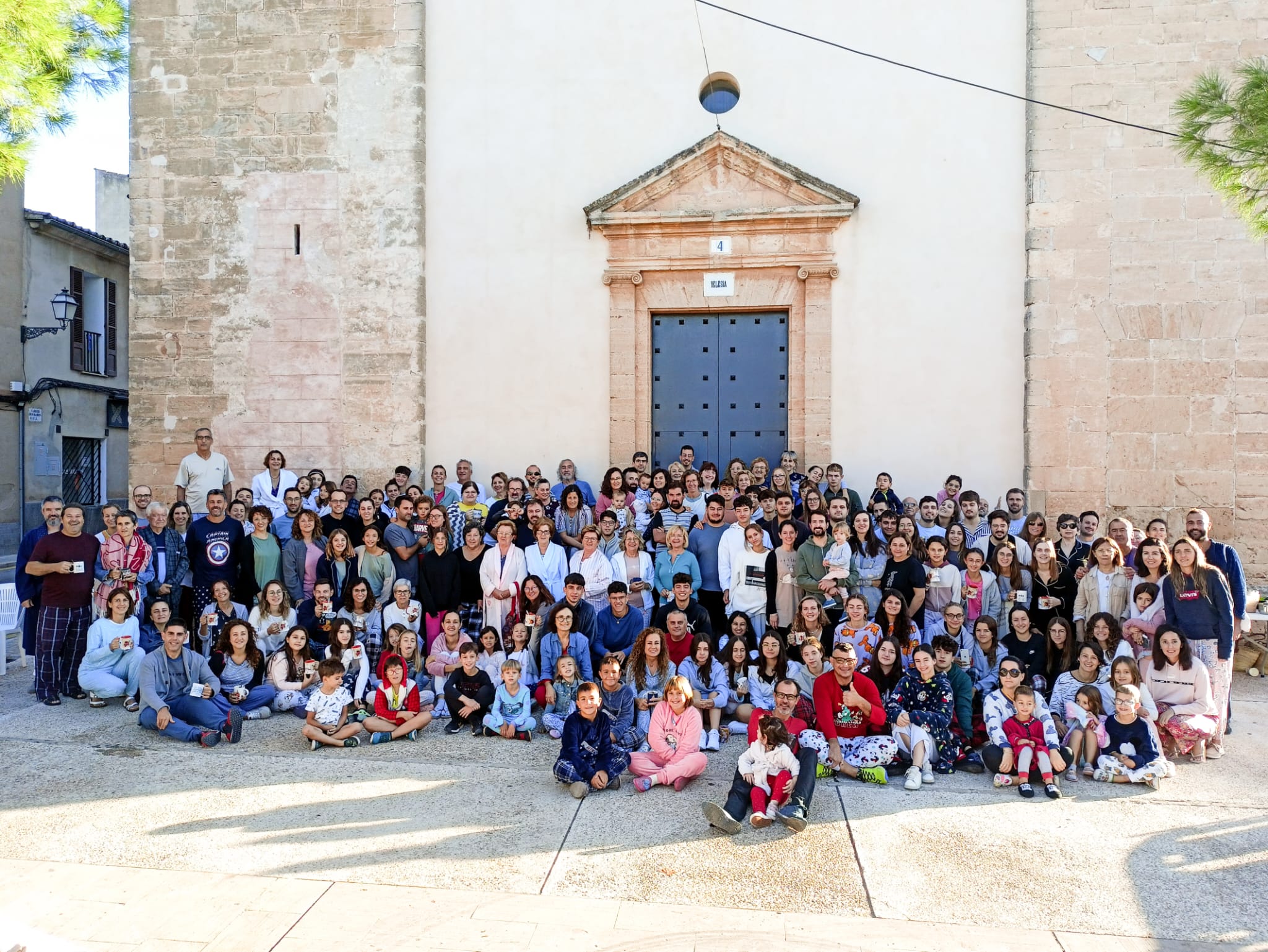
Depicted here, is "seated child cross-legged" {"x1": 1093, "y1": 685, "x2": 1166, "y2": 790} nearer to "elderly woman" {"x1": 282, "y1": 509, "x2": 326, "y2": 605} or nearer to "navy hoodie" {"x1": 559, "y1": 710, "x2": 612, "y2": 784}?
"navy hoodie" {"x1": 559, "y1": 710, "x2": 612, "y2": 784}

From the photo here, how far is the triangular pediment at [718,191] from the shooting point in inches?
371

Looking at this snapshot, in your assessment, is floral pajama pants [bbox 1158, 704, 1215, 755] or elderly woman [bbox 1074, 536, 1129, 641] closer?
floral pajama pants [bbox 1158, 704, 1215, 755]

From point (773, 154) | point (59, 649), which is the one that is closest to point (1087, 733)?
point (773, 154)

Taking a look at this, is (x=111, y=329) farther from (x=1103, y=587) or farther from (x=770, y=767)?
(x=1103, y=587)

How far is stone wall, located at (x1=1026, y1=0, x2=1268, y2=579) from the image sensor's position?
8961 millimetres

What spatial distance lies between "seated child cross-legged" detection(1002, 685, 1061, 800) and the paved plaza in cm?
11

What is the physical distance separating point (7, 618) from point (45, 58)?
17.8ft

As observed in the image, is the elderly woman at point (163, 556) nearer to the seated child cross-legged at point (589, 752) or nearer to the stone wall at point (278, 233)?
the stone wall at point (278, 233)

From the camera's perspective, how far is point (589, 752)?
205 inches

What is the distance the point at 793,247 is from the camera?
31.5 ft

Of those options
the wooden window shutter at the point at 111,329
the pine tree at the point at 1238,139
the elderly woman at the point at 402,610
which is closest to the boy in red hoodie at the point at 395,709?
the elderly woman at the point at 402,610

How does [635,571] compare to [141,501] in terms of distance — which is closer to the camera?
[635,571]

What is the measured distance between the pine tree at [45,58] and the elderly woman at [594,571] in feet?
13.7

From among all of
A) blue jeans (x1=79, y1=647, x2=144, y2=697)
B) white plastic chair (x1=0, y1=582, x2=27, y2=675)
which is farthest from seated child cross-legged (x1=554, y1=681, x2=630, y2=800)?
white plastic chair (x1=0, y1=582, x2=27, y2=675)
